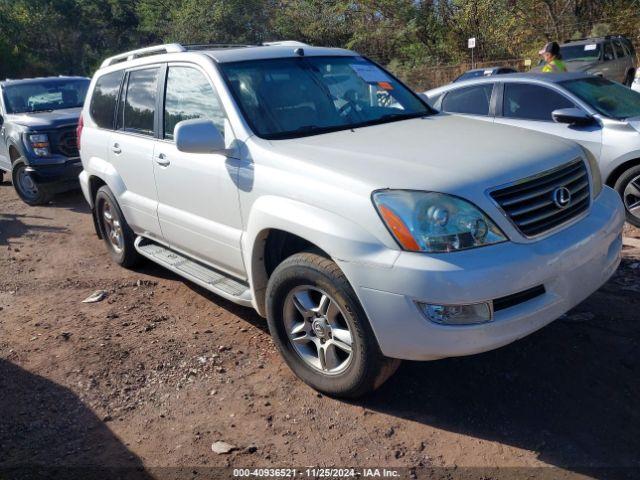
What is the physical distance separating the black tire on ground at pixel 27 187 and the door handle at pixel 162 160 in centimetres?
509

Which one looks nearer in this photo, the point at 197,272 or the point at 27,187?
the point at 197,272

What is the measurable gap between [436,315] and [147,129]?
116 inches

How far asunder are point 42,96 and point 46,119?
3.98ft

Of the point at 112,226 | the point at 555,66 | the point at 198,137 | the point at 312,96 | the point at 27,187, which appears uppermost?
the point at 312,96

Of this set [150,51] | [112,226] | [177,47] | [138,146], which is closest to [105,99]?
[150,51]

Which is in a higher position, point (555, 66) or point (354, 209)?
point (555, 66)

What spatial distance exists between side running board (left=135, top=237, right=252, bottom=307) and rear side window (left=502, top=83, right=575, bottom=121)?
12.9ft

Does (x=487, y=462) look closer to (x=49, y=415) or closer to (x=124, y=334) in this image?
(x=49, y=415)

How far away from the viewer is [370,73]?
463cm

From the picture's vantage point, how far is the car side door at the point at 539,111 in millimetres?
6047

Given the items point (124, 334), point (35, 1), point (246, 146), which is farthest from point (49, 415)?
point (35, 1)

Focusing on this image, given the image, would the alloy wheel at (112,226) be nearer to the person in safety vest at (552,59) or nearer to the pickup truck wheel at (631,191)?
the pickup truck wheel at (631,191)

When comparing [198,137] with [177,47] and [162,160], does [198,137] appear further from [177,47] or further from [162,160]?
[177,47]

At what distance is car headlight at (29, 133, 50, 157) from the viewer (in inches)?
343
